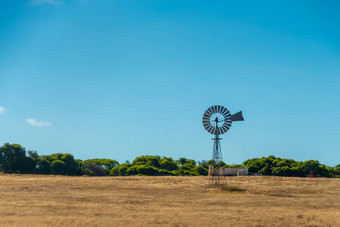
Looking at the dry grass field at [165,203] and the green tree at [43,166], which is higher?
the green tree at [43,166]

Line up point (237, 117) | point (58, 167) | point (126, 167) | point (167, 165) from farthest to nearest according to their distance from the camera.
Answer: point (167, 165)
point (126, 167)
point (58, 167)
point (237, 117)

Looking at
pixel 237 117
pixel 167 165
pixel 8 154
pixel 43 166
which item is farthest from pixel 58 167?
pixel 237 117

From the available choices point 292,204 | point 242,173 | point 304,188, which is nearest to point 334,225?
point 292,204

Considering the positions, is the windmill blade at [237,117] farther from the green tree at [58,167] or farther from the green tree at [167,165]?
the green tree at [167,165]

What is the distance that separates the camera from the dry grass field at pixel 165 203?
25.8 metres

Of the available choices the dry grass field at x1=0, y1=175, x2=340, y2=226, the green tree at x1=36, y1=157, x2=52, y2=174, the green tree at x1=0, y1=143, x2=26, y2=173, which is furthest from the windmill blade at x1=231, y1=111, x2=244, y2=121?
the green tree at x1=0, y1=143, x2=26, y2=173

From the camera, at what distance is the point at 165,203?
109 ft

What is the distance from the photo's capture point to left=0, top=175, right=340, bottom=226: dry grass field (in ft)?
84.6

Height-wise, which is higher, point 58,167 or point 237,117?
point 237,117

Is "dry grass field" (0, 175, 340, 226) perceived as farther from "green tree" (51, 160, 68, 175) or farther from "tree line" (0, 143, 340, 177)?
"green tree" (51, 160, 68, 175)

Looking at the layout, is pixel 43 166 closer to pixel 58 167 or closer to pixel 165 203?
pixel 58 167

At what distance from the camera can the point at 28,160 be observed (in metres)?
77.4

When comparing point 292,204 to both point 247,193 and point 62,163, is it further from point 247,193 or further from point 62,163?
point 62,163

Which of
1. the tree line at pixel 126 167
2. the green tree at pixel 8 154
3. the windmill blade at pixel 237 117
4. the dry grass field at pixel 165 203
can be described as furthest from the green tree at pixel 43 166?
the windmill blade at pixel 237 117
